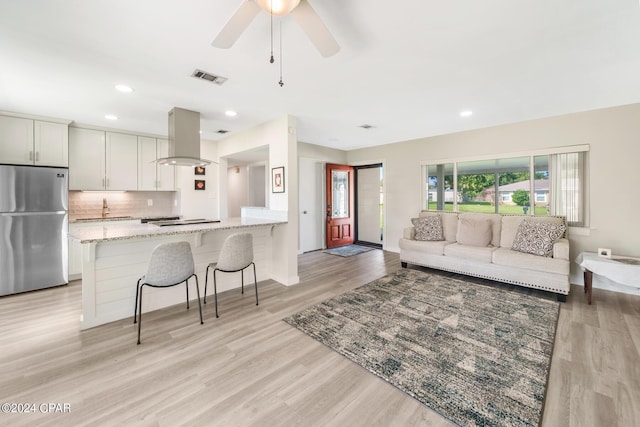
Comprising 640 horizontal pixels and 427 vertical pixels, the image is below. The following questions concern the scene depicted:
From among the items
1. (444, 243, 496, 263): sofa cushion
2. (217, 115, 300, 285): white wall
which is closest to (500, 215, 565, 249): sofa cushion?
(444, 243, 496, 263): sofa cushion

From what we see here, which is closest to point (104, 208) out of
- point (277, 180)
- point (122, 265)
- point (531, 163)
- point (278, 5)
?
point (122, 265)

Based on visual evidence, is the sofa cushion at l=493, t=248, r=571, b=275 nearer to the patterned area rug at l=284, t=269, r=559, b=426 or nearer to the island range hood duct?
the patterned area rug at l=284, t=269, r=559, b=426

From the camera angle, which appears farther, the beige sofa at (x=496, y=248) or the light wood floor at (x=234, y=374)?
the beige sofa at (x=496, y=248)

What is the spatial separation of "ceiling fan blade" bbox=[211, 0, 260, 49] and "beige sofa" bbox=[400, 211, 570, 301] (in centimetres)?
400

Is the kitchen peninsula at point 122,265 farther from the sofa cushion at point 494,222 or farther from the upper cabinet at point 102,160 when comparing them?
the sofa cushion at point 494,222

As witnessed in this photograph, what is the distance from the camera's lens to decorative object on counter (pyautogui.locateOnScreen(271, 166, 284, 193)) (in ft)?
12.8

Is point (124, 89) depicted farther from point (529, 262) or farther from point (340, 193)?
point (529, 262)

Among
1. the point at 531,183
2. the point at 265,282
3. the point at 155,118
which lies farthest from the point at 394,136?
the point at 155,118

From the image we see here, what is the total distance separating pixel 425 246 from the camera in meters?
4.47

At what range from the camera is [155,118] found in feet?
13.1

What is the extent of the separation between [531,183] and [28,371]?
20.6 ft

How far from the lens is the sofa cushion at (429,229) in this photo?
4660mm

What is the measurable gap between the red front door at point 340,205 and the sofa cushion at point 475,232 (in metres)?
2.82

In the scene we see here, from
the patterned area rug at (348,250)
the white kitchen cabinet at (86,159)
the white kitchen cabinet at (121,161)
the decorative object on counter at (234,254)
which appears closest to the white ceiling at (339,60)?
the white kitchen cabinet at (86,159)
